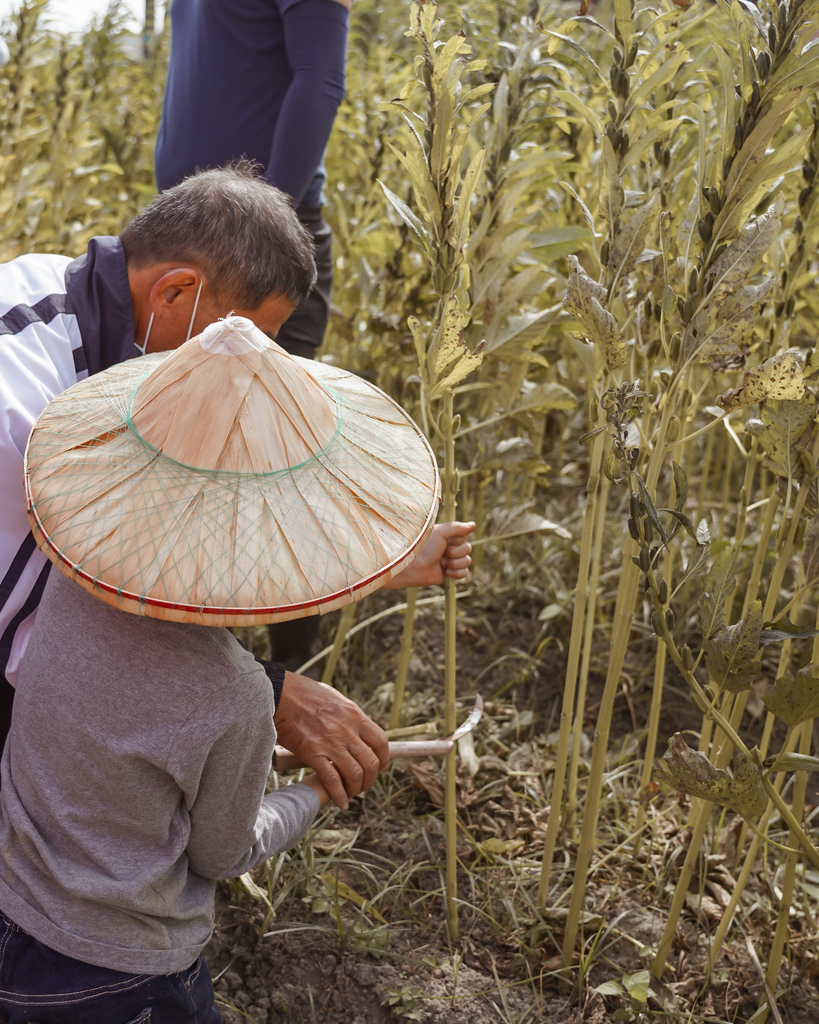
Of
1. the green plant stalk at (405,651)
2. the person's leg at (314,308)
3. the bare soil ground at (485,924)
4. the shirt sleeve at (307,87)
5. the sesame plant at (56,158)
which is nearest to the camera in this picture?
the bare soil ground at (485,924)

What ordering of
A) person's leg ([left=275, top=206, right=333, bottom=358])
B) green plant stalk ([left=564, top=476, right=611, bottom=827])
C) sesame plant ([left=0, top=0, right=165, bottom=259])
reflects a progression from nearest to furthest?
green plant stalk ([left=564, top=476, right=611, bottom=827]) → person's leg ([left=275, top=206, right=333, bottom=358]) → sesame plant ([left=0, top=0, right=165, bottom=259])

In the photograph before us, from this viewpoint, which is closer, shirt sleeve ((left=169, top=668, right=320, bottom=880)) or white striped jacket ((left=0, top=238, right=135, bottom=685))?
shirt sleeve ((left=169, top=668, right=320, bottom=880))

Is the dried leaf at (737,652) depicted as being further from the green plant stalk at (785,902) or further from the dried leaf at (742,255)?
the dried leaf at (742,255)

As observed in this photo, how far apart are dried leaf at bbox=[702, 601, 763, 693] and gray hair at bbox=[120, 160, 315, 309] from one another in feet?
2.59

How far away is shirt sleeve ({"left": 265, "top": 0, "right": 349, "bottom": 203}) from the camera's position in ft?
5.74

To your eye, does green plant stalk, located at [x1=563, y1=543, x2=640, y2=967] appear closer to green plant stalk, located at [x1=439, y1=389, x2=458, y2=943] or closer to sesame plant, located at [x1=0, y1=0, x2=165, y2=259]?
green plant stalk, located at [x1=439, y1=389, x2=458, y2=943]

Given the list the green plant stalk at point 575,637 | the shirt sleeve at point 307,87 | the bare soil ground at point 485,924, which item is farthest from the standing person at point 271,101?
the green plant stalk at point 575,637

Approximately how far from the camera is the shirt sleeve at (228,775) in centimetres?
92

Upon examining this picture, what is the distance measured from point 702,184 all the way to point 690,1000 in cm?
122

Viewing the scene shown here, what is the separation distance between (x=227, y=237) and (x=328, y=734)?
0.71m

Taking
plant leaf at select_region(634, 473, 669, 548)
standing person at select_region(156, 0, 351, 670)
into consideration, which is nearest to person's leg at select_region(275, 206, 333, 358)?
standing person at select_region(156, 0, 351, 670)

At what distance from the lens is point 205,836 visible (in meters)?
1.00

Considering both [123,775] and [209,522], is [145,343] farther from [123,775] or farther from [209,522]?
[123,775]

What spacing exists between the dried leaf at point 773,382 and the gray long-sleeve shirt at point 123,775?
671 mm
